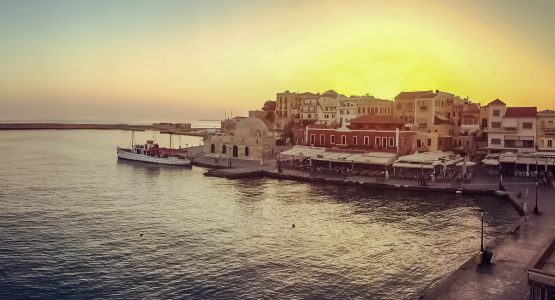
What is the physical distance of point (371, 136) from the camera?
226 ft

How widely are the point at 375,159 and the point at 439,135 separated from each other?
1906 cm

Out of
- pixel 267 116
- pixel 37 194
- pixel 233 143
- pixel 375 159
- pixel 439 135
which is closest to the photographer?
pixel 37 194

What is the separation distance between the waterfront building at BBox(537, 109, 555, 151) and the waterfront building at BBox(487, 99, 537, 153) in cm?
99

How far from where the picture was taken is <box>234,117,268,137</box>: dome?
271ft

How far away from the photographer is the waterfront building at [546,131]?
6631 centimetres

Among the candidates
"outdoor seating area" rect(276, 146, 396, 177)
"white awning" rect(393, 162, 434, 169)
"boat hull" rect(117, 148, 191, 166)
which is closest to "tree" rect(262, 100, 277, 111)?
"boat hull" rect(117, 148, 191, 166)

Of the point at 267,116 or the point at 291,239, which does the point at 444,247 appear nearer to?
the point at 291,239

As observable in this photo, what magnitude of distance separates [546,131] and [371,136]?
962 inches

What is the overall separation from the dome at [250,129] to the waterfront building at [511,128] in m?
37.1

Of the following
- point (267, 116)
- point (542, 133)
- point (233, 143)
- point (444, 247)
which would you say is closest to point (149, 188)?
point (233, 143)

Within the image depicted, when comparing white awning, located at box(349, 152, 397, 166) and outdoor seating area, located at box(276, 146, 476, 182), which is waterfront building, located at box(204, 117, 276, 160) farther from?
white awning, located at box(349, 152, 397, 166)

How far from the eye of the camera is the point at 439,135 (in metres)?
75.6

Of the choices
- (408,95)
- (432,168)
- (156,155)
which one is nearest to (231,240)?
(432,168)

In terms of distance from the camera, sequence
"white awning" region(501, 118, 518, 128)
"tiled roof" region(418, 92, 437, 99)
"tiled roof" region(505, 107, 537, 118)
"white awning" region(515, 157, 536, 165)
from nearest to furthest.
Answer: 1. "white awning" region(515, 157, 536, 165)
2. "tiled roof" region(505, 107, 537, 118)
3. "white awning" region(501, 118, 518, 128)
4. "tiled roof" region(418, 92, 437, 99)
